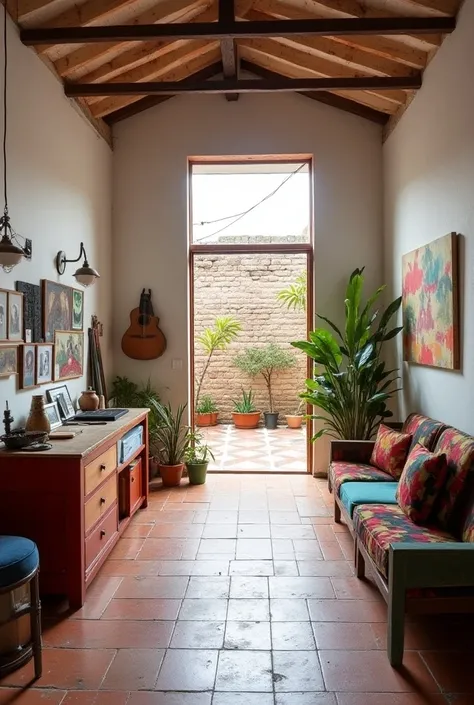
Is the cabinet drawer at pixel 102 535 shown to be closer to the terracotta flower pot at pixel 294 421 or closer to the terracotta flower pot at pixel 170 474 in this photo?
the terracotta flower pot at pixel 170 474

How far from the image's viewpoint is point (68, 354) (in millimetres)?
4152

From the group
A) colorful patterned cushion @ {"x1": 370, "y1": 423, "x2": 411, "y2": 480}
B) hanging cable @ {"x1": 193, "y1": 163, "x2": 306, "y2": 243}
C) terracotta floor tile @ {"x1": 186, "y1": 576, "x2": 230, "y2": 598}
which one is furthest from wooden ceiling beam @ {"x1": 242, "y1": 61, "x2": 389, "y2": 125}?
terracotta floor tile @ {"x1": 186, "y1": 576, "x2": 230, "y2": 598}

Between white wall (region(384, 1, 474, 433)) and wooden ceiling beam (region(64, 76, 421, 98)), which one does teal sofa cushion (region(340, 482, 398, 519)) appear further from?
wooden ceiling beam (region(64, 76, 421, 98))

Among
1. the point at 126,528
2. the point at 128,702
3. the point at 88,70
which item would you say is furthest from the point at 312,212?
the point at 128,702

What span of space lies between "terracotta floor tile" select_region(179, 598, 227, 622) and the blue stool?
75 centimetres

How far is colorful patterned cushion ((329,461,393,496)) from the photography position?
3.66 metres

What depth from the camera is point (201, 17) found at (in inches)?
180

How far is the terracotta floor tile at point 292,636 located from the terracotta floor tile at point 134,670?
21.7 inches

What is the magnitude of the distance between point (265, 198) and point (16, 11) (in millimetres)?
3131

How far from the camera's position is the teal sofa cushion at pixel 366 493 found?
323 cm

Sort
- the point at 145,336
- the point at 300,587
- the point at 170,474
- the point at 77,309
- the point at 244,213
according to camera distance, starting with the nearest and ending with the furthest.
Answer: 1. the point at 300,587
2. the point at 77,309
3. the point at 170,474
4. the point at 145,336
5. the point at 244,213

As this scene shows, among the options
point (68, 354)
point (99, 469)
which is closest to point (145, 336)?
point (68, 354)

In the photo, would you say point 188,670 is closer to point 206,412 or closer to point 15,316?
point 15,316

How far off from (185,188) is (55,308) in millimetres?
2288
